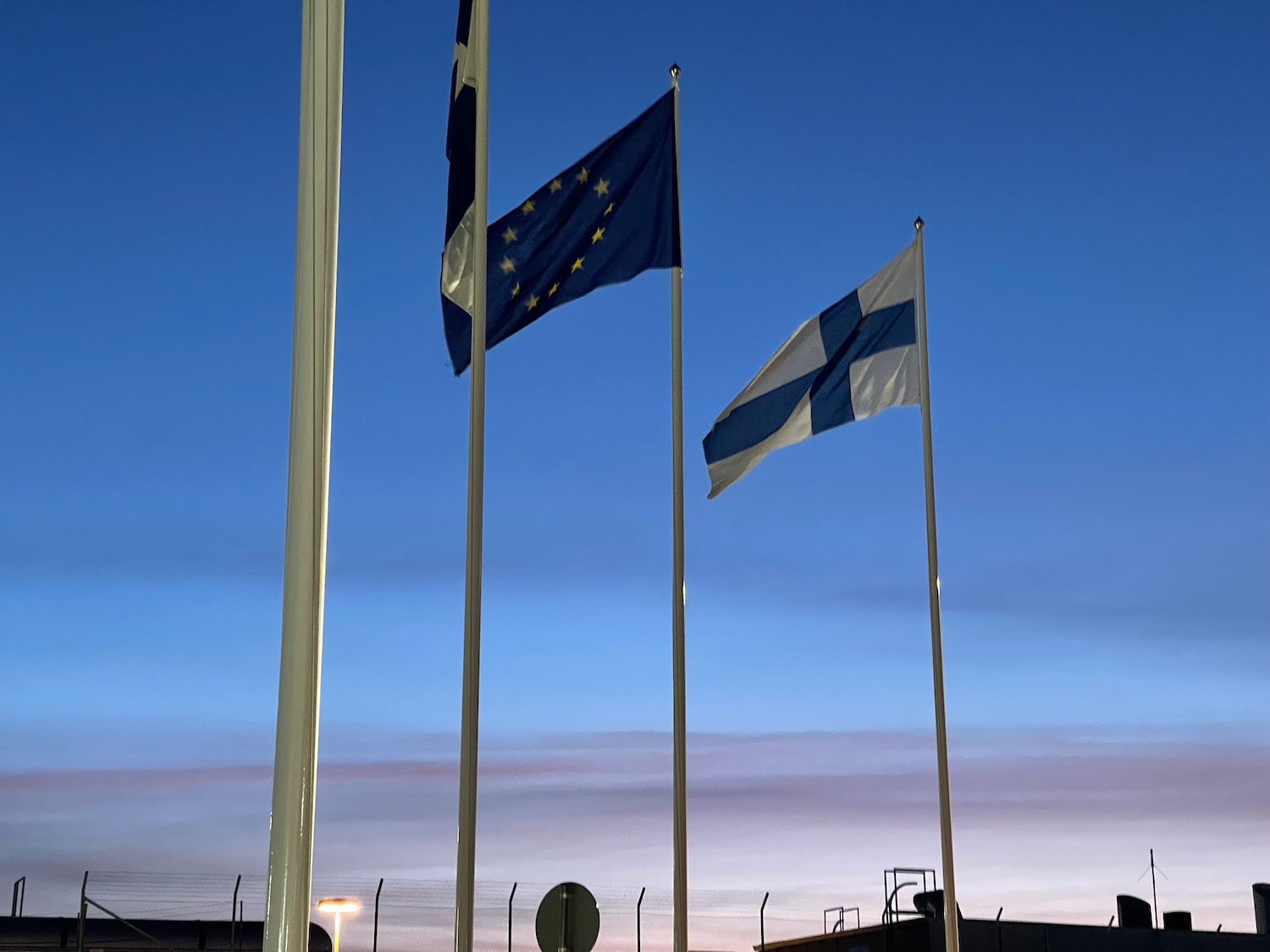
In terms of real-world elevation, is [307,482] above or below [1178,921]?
above

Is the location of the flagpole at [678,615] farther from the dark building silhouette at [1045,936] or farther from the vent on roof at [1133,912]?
the vent on roof at [1133,912]

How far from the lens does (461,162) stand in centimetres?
1276

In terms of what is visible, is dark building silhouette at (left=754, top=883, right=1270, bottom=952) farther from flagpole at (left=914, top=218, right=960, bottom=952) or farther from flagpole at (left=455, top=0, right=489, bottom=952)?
flagpole at (left=455, top=0, right=489, bottom=952)

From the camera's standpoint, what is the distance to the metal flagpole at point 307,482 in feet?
27.6

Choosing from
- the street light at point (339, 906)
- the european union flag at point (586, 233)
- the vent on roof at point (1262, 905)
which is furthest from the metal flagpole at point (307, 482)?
the vent on roof at point (1262, 905)

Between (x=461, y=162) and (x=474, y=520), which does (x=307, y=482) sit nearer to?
(x=474, y=520)

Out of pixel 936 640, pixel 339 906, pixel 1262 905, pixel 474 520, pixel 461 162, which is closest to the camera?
pixel 474 520

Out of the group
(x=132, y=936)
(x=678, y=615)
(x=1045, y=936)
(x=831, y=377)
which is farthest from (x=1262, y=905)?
(x=132, y=936)

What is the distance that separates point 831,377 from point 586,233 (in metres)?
4.88

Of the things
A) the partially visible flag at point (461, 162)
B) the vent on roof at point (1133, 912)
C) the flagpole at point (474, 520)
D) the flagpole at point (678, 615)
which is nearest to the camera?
the flagpole at point (474, 520)

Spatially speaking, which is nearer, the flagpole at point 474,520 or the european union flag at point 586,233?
the flagpole at point 474,520

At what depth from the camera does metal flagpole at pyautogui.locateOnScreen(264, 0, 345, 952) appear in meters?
8.42

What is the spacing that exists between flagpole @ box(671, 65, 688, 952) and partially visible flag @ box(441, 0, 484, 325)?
3362 millimetres

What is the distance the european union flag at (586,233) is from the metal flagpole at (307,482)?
4.19 m
